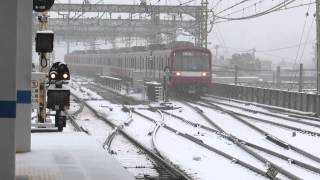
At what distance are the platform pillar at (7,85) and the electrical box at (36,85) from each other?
6.91m

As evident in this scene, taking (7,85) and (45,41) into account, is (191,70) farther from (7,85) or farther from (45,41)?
(7,85)

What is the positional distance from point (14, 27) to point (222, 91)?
29161 mm

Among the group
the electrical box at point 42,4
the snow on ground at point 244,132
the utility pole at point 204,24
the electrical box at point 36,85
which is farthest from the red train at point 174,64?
the electrical box at point 42,4

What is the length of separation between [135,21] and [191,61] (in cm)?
2586

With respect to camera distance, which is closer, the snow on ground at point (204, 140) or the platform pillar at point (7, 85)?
the platform pillar at point (7, 85)

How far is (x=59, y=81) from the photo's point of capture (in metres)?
10.6

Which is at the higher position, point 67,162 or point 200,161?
point 67,162

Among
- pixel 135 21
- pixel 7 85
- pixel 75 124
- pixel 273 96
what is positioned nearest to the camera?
pixel 7 85

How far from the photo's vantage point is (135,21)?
56.9 meters

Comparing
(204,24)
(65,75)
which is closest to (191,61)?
(204,24)

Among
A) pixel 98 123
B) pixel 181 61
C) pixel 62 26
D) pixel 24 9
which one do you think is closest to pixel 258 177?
pixel 24 9

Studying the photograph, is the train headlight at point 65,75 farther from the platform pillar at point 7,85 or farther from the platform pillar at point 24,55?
the platform pillar at point 7,85

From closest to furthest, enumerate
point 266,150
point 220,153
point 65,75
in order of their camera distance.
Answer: point 65,75 → point 220,153 → point 266,150

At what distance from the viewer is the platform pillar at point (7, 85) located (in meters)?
6.21
